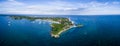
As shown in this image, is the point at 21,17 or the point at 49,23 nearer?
the point at 21,17

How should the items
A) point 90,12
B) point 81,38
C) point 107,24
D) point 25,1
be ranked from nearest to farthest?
point 25,1 → point 90,12 → point 81,38 → point 107,24

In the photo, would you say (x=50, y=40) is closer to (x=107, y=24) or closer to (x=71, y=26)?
(x=71, y=26)

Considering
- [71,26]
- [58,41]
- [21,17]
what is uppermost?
[21,17]

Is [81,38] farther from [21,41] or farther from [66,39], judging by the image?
[21,41]

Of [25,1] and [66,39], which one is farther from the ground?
[25,1]

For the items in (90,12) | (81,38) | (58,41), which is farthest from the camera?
(81,38)

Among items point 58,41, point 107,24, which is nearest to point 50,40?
point 58,41
